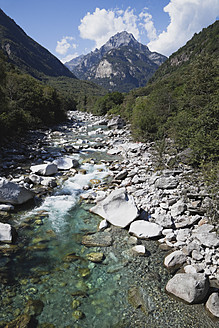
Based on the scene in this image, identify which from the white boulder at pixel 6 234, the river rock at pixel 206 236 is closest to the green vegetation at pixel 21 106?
the white boulder at pixel 6 234

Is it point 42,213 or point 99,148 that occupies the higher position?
point 99,148

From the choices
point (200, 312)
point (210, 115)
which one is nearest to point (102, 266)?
point (200, 312)

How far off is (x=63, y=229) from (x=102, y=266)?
8.41ft

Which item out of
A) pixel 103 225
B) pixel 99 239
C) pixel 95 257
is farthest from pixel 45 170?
pixel 95 257

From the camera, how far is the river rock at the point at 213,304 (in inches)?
171

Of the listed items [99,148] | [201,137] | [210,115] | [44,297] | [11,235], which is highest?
[210,115]

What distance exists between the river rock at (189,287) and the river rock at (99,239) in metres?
A: 2.56

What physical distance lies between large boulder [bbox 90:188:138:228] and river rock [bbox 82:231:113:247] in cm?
77

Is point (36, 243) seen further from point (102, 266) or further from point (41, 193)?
point (41, 193)

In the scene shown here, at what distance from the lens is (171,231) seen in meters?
7.00

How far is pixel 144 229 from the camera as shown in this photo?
721 centimetres

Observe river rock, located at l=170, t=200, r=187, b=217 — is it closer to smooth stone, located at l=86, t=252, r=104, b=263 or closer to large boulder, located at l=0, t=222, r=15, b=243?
smooth stone, located at l=86, t=252, r=104, b=263

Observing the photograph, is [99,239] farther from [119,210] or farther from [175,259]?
[175,259]

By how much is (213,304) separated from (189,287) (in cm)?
59
